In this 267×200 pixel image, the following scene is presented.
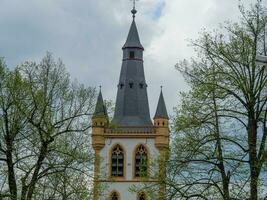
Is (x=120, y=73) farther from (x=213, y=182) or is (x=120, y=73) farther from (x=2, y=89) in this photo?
(x=213, y=182)

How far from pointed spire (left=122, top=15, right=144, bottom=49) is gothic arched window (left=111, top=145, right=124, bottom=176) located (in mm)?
11874

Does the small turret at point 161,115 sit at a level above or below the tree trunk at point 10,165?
above

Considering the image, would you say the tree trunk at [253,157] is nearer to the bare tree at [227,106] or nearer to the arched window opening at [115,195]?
the bare tree at [227,106]

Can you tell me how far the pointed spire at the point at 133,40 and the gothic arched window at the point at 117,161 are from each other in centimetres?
1187

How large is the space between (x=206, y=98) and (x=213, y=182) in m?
2.82

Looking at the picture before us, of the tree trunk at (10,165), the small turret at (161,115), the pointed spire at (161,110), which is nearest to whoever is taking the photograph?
the tree trunk at (10,165)

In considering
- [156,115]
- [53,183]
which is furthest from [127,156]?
[53,183]

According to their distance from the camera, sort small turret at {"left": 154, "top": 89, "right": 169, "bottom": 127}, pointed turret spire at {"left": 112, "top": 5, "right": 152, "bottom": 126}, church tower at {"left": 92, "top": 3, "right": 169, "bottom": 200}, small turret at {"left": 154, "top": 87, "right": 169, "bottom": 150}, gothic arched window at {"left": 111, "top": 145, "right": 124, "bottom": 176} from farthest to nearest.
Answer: pointed turret spire at {"left": 112, "top": 5, "right": 152, "bottom": 126}, small turret at {"left": 154, "top": 89, "right": 169, "bottom": 127}, gothic arched window at {"left": 111, "top": 145, "right": 124, "bottom": 176}, small turret at {"left": 154, "top": 87, "right": 169, "bottom": 150}, church tower at {"left": 92, "top": 3, "right": 169, "bottom": 200}

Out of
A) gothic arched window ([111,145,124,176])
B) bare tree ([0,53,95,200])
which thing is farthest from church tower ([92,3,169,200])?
bare tree ([0,53,95,200])

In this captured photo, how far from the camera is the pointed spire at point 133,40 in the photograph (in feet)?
269

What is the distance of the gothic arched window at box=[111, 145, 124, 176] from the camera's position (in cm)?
7581

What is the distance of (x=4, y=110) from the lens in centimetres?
3139

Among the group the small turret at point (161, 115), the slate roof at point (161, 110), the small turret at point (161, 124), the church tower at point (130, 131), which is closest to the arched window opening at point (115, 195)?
the church tower at point (130, 131)

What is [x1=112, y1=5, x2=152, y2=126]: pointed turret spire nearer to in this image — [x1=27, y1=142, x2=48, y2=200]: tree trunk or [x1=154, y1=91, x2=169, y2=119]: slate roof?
[x1=154, y1=91, x2=169, y2=119]: slate roof
